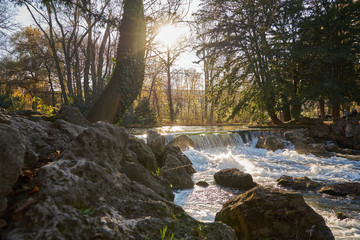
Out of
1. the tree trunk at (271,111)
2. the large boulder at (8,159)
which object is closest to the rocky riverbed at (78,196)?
the large boulder at (8,159)

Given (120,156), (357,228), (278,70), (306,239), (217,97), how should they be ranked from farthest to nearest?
(217,97) → (278,70) → (357,228) → (306,239) → (120,156)

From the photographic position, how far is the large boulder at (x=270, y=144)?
39.1 ft

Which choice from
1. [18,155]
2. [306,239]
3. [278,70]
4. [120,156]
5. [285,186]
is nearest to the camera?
[18,155]

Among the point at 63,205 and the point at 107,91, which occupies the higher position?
the point at 107,91

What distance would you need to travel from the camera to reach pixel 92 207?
59.1 inches

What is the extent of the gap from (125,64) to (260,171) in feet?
19.6

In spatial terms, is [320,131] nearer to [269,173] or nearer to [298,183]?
[269,173]

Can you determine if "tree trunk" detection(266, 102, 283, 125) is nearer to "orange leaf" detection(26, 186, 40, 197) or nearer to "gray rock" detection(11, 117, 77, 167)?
"gray rock" detection(11, 117, 77, 167)

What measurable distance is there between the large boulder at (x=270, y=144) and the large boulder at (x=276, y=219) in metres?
9.19

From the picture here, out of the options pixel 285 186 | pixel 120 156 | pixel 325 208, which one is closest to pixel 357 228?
pixel 325 208

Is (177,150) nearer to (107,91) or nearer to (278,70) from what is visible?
(107,91)

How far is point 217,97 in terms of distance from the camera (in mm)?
16328

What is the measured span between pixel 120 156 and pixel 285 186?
207 inches

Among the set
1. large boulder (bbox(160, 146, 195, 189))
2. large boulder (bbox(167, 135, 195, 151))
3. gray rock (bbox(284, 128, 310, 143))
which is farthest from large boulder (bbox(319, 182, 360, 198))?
gray rock (bbox(284, 128, 310, 143))
